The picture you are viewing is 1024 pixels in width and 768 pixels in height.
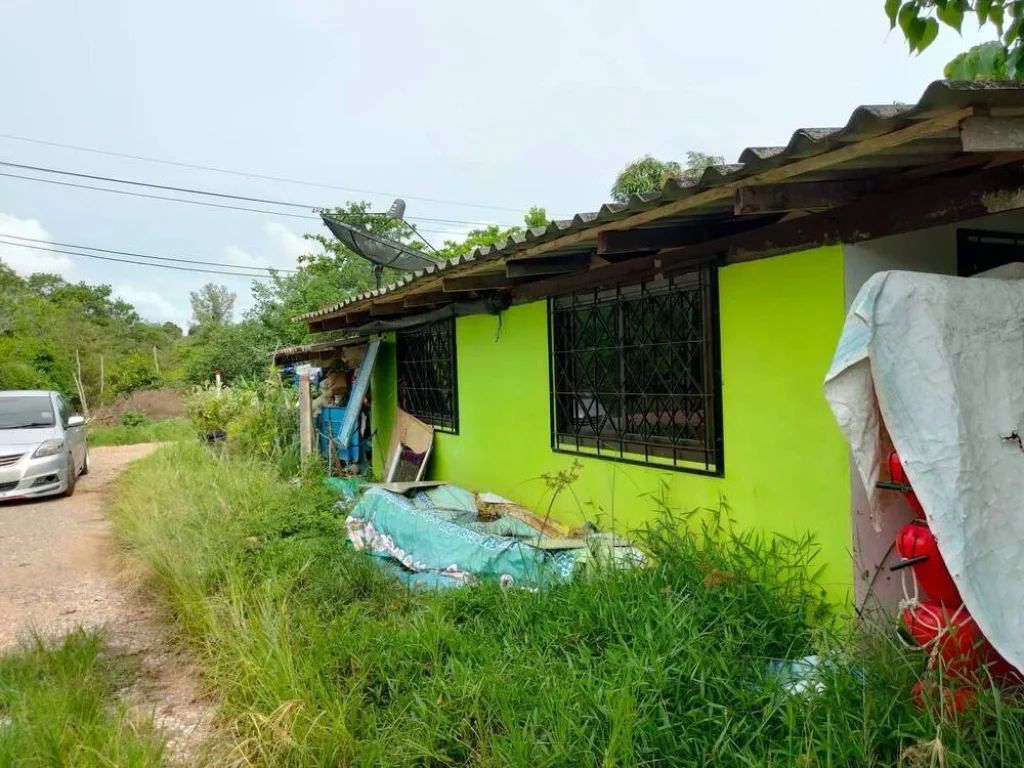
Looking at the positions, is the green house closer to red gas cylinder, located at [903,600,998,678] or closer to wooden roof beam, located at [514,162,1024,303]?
wooden roof beam, located at [514,162,1024,303]

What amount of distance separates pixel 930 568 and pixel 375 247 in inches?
321

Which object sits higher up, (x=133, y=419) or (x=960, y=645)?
(x=960, y=645)

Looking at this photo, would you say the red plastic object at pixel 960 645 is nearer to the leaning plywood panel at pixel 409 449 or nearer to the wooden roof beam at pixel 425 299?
the wooden roof beam at pixel 425 299

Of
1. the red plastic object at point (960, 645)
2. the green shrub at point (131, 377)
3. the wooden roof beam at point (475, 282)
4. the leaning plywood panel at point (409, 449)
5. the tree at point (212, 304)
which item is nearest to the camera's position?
the red plastic object at point (960, 645)

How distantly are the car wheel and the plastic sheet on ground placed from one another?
6287 millimetres

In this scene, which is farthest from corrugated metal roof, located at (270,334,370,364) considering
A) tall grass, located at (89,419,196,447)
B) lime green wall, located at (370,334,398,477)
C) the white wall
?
tall grass, located at (89,419,196,447)

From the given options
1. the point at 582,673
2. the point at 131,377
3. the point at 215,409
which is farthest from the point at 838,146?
the point at 131,377

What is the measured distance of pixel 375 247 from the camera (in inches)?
371

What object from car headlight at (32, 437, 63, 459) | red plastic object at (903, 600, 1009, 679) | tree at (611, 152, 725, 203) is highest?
tree at (611, 152, 725, 203)

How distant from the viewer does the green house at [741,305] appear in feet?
8.89

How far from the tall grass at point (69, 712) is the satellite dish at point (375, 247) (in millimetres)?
5889

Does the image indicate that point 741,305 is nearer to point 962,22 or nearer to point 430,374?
point 962,22

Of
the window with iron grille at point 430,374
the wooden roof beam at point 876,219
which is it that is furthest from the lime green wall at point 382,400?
the wooden roof beam at point 876,219

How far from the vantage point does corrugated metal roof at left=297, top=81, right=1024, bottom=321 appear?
204cm
